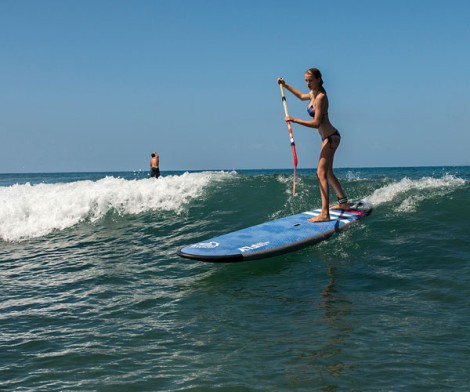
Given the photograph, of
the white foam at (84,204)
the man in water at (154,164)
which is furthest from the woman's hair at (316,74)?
the man in water at (154,164)

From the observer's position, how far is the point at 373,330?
15.3 ft

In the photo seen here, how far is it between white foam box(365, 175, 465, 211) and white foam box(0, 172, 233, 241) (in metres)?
4.87

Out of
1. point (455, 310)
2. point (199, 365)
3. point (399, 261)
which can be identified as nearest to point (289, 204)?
point (399, 261)

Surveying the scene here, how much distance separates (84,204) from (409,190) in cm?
864

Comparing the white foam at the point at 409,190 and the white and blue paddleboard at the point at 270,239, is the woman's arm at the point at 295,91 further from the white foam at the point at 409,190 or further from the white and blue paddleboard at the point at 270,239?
the white foam at the point at 409,190

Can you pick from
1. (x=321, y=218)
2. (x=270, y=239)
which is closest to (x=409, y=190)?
(x=321, y=218)

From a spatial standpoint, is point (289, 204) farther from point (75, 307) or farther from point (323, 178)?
point (75, 307)

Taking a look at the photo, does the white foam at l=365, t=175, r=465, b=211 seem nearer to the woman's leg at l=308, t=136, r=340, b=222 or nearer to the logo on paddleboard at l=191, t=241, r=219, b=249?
the woman's leg at l=308, t=136, r=340, b=222

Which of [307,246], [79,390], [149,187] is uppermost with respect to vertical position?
[149,187]

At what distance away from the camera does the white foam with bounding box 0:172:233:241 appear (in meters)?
12.6

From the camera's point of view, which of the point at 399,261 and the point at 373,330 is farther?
the point at 399,261

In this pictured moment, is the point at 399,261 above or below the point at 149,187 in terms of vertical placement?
below

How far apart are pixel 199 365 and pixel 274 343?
78cm

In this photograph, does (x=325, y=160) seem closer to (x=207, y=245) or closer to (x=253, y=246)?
(x=253, y=246)
